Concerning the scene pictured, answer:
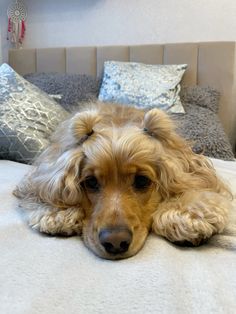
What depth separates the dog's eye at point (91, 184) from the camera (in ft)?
3.65

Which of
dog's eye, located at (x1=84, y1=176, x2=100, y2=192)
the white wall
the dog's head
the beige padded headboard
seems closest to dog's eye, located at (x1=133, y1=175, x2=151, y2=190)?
the dog's head

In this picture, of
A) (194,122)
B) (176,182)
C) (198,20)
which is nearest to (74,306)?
(176,182)

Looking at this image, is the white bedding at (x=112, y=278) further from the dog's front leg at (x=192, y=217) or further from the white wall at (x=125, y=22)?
the white wall at (x=125, y=22)

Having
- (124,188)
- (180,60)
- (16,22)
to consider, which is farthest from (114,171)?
(16,22)

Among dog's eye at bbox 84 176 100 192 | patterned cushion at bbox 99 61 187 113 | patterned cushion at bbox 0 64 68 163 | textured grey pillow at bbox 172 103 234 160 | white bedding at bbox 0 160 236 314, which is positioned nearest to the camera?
white bedding at bbox 0 160 236 314

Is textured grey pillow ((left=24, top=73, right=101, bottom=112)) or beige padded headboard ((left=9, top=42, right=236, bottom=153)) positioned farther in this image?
beige padded headboard ((left=9, top=42, right=236, bottom=153))

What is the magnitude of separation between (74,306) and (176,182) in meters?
0.57

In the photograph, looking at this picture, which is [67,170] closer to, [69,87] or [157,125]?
[157,125]

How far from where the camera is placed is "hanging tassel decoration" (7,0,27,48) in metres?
3.15

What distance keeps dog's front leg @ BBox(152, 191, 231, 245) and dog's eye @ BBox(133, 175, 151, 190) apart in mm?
79

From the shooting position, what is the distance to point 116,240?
2.96 feet

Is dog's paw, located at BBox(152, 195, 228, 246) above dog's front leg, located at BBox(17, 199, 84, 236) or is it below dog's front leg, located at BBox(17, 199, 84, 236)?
above

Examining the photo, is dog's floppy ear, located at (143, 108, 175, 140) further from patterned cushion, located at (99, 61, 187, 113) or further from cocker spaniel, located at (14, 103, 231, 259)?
patterned cushion, located at (99, 61, 187, 113)

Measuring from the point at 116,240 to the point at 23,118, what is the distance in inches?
41.7
